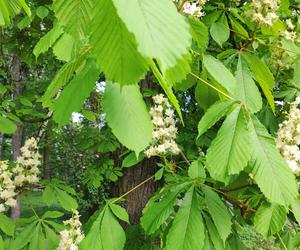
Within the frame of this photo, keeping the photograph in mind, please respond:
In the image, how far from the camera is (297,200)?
1.37m

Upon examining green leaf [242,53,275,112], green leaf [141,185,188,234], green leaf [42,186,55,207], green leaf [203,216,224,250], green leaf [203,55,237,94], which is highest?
green leaf [242,53,275,112]

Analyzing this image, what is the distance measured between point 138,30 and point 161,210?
4.00ft

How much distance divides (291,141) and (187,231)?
1.58 feet

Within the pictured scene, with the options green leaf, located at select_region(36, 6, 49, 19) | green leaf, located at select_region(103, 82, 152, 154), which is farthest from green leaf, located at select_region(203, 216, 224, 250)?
green leaf, located at select_region(36, 6, 49, 19)

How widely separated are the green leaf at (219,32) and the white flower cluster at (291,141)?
596 millimetres

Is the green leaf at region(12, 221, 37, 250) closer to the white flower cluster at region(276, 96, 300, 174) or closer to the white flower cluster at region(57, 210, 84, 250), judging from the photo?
the white flower cluster at region(57, 210, 84, 250)

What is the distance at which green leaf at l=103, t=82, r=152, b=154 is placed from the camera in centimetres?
61

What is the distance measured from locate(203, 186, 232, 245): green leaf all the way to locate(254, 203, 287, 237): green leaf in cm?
10

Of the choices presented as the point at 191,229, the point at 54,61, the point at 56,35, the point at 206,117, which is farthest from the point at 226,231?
the point at 54,61

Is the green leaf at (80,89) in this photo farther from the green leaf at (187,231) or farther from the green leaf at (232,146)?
the green leaf at (187,231)

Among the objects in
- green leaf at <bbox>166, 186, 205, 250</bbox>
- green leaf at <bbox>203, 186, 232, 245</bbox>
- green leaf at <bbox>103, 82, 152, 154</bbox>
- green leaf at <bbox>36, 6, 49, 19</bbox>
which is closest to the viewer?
green leaf at <bbox>103, 82, 152, 154</bbox>

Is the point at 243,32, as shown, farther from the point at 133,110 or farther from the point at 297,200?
the point at 133,110

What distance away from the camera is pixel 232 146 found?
3.37 feet

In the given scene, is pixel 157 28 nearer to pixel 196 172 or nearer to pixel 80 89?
pixel 80 89
